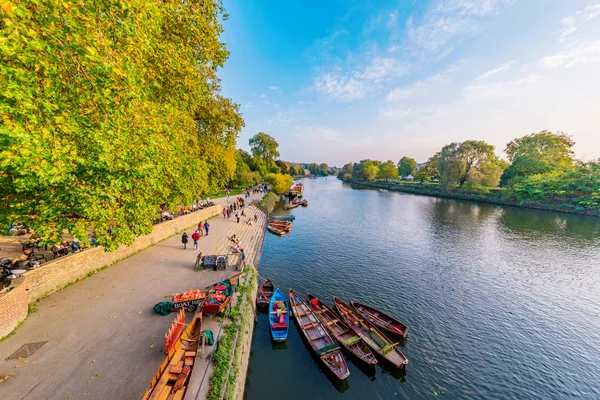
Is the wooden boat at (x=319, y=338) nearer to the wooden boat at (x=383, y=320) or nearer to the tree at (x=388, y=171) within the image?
the wooden boat at (x=383, y=320)

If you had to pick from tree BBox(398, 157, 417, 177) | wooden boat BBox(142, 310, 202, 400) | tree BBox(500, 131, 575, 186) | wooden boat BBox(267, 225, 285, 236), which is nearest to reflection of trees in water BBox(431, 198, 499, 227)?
tree BBox(500, 131, 575, 186)

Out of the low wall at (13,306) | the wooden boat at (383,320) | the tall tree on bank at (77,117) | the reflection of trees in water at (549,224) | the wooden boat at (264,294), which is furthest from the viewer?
the reflection of trees in water at (549,224)

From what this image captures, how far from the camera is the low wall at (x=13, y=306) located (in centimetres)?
820

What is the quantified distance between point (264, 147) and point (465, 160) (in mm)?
67333

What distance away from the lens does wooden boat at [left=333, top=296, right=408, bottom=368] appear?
11.3 m

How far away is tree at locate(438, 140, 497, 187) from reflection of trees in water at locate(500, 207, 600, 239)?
18.6 metres

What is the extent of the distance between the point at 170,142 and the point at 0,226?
768 cm

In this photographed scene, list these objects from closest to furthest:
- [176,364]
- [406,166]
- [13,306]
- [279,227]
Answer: [176,364] → [13,306] → [279,227] → [406,166]

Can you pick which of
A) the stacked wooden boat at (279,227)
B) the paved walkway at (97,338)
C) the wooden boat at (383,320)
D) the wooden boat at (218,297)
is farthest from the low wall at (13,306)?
the stacked wooden boat at (279,227)

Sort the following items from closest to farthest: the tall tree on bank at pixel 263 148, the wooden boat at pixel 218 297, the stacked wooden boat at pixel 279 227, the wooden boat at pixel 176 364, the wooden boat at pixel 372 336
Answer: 1. the wooden boat at pixel 176 364
2. the wooden boat at pixel 218 297
3. the wooden boat at pixel 372 336
4. the stacked wooden boat at pixel 279 227
5. the tall tree on bank at pixel 263 148

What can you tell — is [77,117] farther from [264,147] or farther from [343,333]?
[264,147]

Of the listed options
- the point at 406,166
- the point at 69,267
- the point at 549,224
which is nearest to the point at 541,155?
the point at 549,224

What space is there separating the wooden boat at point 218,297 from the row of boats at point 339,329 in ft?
10.5

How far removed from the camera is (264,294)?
52.4 ft
